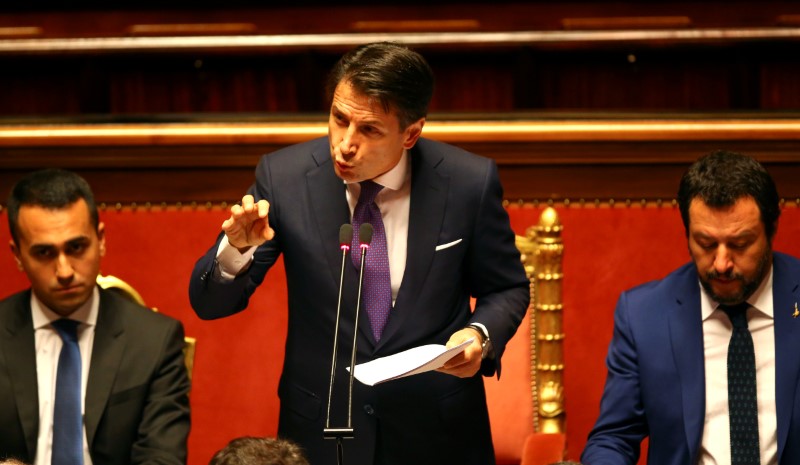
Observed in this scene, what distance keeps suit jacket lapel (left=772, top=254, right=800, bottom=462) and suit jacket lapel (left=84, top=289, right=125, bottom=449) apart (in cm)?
96

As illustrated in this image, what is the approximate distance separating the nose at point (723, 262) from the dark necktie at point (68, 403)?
95 cm

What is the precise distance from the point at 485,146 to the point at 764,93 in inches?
36.9

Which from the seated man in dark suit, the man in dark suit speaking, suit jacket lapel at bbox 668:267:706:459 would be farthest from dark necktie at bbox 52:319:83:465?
suit jacket lapel at bbox 668:267:706:459

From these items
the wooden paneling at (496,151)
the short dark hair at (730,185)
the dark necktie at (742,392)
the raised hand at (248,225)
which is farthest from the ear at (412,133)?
the wooden paneling at (496,151)

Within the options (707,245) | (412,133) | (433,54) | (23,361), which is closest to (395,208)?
(412,133)

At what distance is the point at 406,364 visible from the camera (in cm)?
121

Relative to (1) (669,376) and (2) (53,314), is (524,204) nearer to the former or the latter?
(1) (669,376)

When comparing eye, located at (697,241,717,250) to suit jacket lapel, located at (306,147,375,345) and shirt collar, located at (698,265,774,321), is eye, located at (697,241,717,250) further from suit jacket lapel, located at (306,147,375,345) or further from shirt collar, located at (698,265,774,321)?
suit jacket lapel, located at (306,147,375,345)

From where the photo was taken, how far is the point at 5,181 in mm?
2262

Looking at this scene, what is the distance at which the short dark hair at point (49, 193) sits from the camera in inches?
68.9

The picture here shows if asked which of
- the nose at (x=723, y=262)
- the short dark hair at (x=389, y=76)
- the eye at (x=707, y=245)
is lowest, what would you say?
the nose at (x=723, y=262)

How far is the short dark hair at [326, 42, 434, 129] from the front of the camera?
1.37 meters

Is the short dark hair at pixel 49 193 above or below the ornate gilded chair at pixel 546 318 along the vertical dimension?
above

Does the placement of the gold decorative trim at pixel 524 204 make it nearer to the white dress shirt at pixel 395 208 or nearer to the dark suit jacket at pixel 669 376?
the dark suit jacket at pixel 669 376
